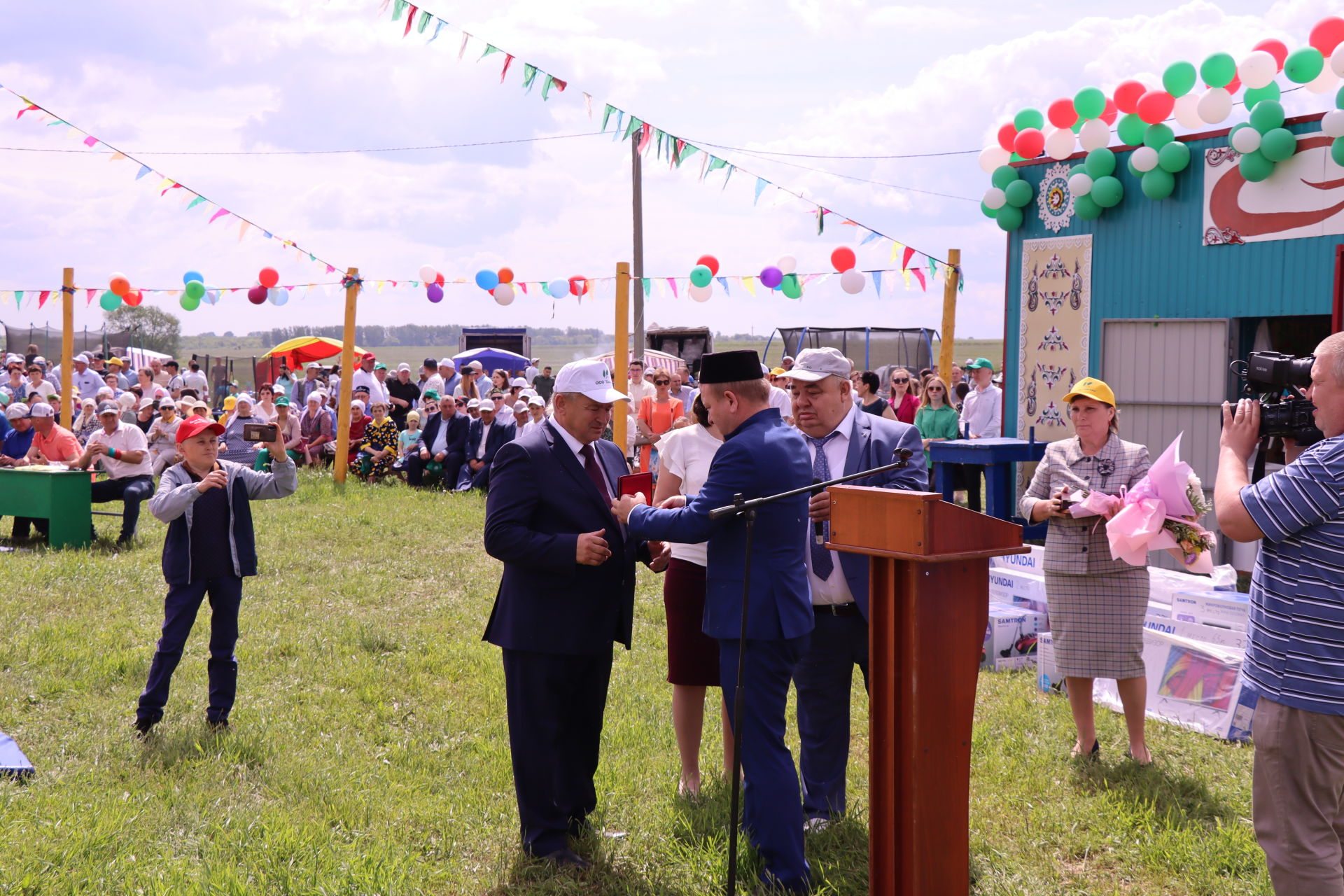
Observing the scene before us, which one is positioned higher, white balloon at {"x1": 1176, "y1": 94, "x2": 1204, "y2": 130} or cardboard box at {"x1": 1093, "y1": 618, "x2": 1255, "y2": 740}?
white balloon at {"x1": 1176, "y1": 94, "x2": 1204, "y2": 130}

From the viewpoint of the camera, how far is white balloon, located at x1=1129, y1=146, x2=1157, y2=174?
9.42m

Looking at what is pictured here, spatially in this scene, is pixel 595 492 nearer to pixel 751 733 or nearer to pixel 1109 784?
pixel 751 733

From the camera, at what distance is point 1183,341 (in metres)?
9.67

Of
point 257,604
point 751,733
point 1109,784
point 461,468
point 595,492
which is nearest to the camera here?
point 751,733

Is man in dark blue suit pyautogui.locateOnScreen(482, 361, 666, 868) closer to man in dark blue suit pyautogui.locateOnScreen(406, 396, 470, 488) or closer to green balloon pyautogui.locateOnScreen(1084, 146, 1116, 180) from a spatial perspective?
green balloon pyautogui.locateOnScreen(1084, 146, 1116, 180)

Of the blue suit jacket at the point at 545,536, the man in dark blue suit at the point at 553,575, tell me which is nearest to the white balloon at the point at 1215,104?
the man in dark blue suit at the point at 553,575

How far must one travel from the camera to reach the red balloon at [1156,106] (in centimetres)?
909

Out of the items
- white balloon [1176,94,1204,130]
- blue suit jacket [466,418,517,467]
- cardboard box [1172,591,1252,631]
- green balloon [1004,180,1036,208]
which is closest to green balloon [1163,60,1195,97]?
white balloon [1176,94,1204,130]

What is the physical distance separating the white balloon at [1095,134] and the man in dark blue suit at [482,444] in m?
7.77

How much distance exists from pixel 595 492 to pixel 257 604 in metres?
5.25

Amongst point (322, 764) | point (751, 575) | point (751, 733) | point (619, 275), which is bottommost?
point (322, 764)

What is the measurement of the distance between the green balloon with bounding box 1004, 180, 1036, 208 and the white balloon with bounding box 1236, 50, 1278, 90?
7.54ft

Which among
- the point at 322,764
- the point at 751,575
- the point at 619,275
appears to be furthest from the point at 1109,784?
the point at 619,275

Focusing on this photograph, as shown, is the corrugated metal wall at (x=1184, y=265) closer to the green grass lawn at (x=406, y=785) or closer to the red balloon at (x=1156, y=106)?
the red balloon at (x=1156, y=106)
